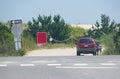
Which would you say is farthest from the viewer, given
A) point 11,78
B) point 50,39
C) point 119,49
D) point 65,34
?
point 65,34

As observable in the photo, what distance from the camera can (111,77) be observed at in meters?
13.7

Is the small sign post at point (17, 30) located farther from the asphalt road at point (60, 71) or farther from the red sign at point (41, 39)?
the asphalt road at point (60, 71)

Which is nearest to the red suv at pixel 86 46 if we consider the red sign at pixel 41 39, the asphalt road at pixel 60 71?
the red sign at pixel 41 39

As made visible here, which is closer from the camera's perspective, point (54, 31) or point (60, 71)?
point (60, 71)

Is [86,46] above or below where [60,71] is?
above

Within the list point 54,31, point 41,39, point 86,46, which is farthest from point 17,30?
point 54,31

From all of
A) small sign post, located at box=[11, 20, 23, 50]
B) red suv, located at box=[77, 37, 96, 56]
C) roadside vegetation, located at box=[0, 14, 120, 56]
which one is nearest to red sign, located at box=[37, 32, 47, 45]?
roadside vegetation, located at box=[0, 14, 120, 56]

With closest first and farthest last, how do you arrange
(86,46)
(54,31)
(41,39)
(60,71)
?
(60,71) < (86,46) < (41,39) < (54,31)

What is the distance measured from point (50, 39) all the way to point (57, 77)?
43.3 metres

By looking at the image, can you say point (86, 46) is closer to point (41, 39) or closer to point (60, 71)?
point (41, 39)

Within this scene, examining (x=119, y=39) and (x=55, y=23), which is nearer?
(x=119, y=39)

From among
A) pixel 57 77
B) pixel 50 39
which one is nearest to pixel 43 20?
pixel 50 39

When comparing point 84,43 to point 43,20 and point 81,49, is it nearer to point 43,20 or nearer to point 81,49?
point 81,49

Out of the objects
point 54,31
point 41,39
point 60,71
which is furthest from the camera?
point 54,31
